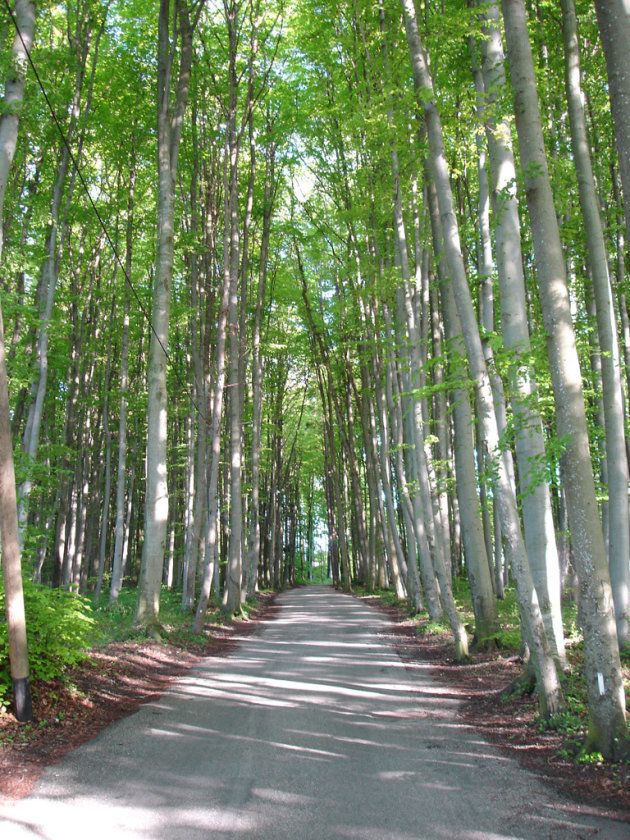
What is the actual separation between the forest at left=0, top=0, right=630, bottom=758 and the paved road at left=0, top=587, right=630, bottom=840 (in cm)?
106

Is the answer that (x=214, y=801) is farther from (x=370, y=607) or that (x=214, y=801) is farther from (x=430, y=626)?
(x=370, y=607)

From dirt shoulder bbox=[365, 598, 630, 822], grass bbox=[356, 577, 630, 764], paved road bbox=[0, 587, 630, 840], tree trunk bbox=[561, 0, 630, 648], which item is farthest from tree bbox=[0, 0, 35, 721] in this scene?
tree trunk bbox=[561, 0, 630, 648]

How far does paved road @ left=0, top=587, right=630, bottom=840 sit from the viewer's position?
3400 millimetres

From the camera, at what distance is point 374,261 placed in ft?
48.1

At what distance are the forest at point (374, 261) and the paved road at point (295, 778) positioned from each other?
3.48ft

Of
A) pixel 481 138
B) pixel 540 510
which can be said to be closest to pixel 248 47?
pixel 481 138

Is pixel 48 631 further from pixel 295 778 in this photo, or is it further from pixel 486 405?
pixel 486 405

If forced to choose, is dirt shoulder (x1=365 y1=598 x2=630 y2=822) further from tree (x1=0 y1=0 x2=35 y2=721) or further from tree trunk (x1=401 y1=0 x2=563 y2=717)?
tree (x1=0 y1=0 x2=35 y2=721)

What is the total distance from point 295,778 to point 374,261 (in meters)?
12.6

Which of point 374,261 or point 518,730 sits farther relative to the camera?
point 374,261

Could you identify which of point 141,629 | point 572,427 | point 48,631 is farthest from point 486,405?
point 141,629

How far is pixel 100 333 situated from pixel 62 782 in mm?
20761

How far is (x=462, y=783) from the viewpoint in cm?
411

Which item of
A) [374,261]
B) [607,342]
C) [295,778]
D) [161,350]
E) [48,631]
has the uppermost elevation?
[374,261]
